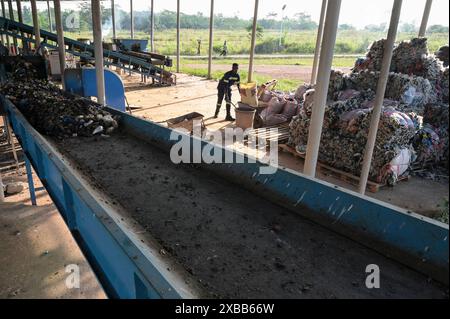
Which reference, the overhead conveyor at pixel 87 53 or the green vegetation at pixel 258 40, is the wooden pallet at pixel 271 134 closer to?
the green vegetation at pixel 258 40

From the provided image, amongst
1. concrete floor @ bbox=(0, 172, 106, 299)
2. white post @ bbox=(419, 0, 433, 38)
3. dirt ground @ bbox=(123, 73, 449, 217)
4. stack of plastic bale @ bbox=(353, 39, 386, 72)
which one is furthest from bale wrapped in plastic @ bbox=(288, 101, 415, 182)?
concrete floor @ bbox=(0, 172, 106, 299)

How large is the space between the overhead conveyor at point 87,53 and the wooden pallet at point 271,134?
8291 millimetres

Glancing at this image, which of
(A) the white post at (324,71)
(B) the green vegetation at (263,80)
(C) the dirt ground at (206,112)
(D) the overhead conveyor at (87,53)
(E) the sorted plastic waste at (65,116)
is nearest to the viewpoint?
(A) the white post at (324,71)

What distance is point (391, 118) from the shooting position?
18.1 ft

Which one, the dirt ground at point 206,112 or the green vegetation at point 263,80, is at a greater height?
the green vegetation at point 263,80

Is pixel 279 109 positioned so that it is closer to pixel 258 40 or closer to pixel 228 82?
pixel 228 82

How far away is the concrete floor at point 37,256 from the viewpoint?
4258mm

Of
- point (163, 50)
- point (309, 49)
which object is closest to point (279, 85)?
point (163, 50)

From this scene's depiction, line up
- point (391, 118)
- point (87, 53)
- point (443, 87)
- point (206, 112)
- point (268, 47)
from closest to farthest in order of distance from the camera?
point (391, 118), point (443, 87), point (206, 112), point (87, 53), point (268, 47)

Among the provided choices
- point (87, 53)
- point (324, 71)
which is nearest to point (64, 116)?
point (324, 71)

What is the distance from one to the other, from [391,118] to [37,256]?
5636 millimetres

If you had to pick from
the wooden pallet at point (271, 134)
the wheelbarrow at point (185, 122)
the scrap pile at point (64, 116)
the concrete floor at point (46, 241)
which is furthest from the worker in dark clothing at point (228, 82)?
the scrap pile at point (64, 116)
